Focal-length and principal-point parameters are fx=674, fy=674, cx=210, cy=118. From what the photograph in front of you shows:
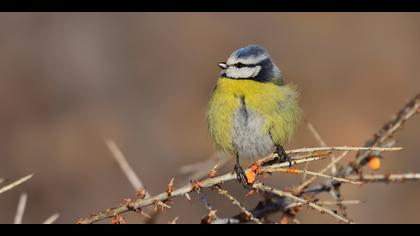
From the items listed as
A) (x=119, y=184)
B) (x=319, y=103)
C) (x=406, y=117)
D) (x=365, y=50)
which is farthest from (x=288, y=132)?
(x=365, y=50)

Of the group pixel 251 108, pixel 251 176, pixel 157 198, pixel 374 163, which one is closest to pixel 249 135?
pixel 251 108

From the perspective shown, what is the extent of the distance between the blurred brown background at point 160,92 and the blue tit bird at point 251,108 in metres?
4.55

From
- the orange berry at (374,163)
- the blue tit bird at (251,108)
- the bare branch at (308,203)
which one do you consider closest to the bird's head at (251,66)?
the blue tit bird at (251,108)

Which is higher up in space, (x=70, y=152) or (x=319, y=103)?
(x=70, y=152)

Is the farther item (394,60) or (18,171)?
(394,60)

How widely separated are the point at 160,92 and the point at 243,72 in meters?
6.86

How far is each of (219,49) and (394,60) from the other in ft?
10.7

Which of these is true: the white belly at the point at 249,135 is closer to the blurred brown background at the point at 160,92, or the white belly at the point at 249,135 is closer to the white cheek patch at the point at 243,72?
the white cheek patch at the point at 243,72

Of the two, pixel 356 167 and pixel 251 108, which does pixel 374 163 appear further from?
pixel 251 108

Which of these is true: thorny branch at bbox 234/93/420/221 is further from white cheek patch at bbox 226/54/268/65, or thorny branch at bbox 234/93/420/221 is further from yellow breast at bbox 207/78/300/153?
white cheek patch at bbox 226/54/268/65

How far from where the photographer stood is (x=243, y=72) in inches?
188

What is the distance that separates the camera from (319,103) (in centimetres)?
1194
